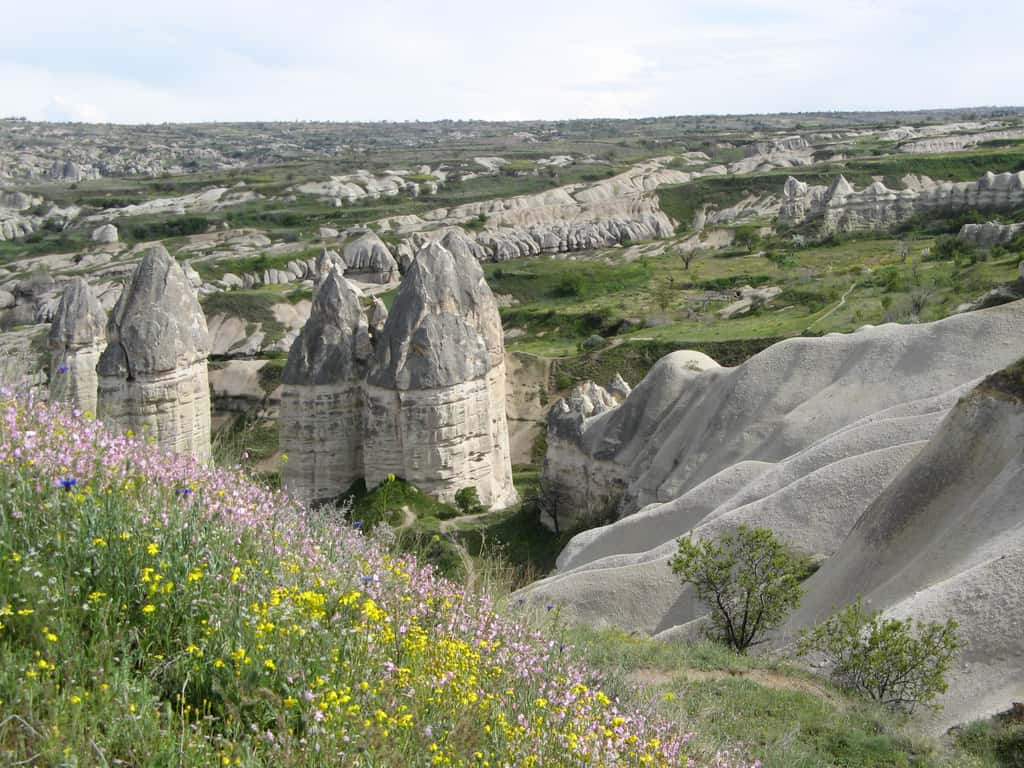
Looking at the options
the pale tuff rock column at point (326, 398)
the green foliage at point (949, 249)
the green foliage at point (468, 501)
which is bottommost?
the green foliage at point (468, 501)

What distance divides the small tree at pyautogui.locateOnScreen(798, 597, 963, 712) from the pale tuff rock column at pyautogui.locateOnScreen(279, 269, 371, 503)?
56.0 ft

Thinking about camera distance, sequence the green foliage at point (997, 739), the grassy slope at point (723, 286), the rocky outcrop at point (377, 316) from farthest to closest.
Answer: the grassy slope at point (723, 286) < the rocky outcrop at point (377, 316) < the green foliage at point (997, 739)

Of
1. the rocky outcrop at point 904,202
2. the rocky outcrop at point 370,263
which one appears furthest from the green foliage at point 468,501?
the rocky outcrop at point 904,202

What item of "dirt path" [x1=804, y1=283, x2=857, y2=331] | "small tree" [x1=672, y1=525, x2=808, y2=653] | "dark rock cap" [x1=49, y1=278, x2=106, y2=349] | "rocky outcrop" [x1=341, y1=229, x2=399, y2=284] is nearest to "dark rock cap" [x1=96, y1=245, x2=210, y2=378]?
"dark rock cap" [x1=49, y1=278, x2=106, y2=349]

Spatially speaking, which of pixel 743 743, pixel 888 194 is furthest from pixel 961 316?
pixel 888 194

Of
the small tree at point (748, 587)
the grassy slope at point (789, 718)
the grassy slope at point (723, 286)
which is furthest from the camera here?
the grassy slope at point (723, 286)

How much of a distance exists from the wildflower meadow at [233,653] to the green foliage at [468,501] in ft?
57.2

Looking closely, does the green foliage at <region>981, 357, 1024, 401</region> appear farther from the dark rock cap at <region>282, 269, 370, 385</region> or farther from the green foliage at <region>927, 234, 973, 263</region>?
the green foliage at <region>927, 234, 973, 263</region>

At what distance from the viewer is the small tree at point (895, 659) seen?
8.95m

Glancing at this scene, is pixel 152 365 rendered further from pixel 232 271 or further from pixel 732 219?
pixel 732 219

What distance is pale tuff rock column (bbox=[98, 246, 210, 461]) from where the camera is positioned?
2306cm

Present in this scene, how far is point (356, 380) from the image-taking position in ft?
82.6

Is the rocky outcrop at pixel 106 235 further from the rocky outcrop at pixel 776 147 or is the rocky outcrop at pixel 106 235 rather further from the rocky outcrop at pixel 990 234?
the rocky outcrop at pixel 776 147

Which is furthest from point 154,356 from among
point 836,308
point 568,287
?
point 568,287
